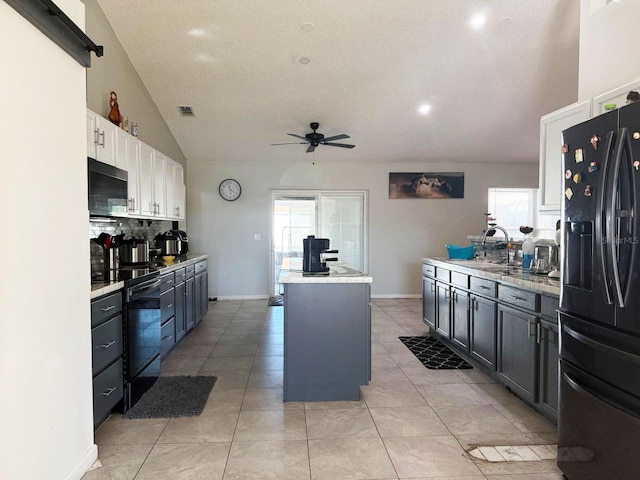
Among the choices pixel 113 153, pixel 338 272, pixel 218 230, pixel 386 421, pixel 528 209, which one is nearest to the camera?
pixel 386 421

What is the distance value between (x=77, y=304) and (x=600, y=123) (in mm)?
2620

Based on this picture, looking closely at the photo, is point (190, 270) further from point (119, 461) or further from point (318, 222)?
point (318, 222)

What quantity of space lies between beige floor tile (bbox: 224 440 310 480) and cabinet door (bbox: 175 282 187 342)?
208 cm

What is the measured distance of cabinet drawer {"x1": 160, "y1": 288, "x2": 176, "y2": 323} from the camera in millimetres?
3483

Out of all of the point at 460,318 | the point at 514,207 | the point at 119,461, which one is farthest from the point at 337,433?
the point at 514,207

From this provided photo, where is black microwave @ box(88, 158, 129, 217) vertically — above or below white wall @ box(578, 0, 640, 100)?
below

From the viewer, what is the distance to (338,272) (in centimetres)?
303

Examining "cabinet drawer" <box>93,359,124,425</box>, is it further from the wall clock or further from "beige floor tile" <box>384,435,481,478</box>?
the wall clock

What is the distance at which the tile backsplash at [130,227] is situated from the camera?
3598 millimetres

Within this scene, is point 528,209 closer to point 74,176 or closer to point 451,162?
point 451,162

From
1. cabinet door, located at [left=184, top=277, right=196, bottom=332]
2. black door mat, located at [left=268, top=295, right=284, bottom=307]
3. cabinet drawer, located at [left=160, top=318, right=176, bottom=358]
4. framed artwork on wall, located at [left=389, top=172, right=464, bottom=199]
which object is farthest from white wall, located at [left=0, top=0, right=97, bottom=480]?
framed artwork on wall, located at [left=389, top=172, right=464, bottom=199]

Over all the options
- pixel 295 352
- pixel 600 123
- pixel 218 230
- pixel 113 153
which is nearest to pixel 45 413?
pixel 295 352

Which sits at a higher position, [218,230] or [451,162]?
[451,162]

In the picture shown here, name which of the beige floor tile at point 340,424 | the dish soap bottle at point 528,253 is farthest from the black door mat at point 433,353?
the beige floor tile at point 340,424
